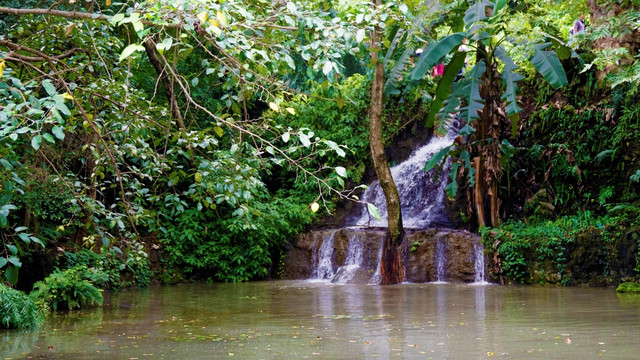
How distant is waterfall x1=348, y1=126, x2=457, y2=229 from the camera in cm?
1920

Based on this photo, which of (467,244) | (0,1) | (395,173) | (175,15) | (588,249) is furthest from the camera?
(395,173)

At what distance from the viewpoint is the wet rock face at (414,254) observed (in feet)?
53.0

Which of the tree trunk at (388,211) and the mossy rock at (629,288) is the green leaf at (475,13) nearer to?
the mossy rock at (629,288)

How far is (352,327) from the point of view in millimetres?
8414

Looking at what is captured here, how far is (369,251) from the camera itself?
1736 centimetres

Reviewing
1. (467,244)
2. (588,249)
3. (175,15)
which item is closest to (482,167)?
(467,244)

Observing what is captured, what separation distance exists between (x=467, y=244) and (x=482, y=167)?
1.78 m

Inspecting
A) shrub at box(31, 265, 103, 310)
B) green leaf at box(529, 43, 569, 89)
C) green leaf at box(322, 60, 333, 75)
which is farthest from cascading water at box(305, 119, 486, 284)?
green leaf at box(322, 60, 333, 75)

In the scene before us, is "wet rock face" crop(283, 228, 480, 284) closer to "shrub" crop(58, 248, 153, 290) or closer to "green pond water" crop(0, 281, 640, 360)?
"green pond water" crop(0, 281, 640, 360)

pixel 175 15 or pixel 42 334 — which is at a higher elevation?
pixel 175 15

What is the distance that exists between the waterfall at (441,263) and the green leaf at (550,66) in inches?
271

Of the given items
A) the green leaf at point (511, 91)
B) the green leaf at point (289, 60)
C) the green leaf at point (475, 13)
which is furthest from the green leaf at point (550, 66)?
the green leaf at point (289, 60)

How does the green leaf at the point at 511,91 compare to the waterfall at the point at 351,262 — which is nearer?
the green leaf at the point at 511,91

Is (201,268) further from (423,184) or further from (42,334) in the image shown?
(42,334)
